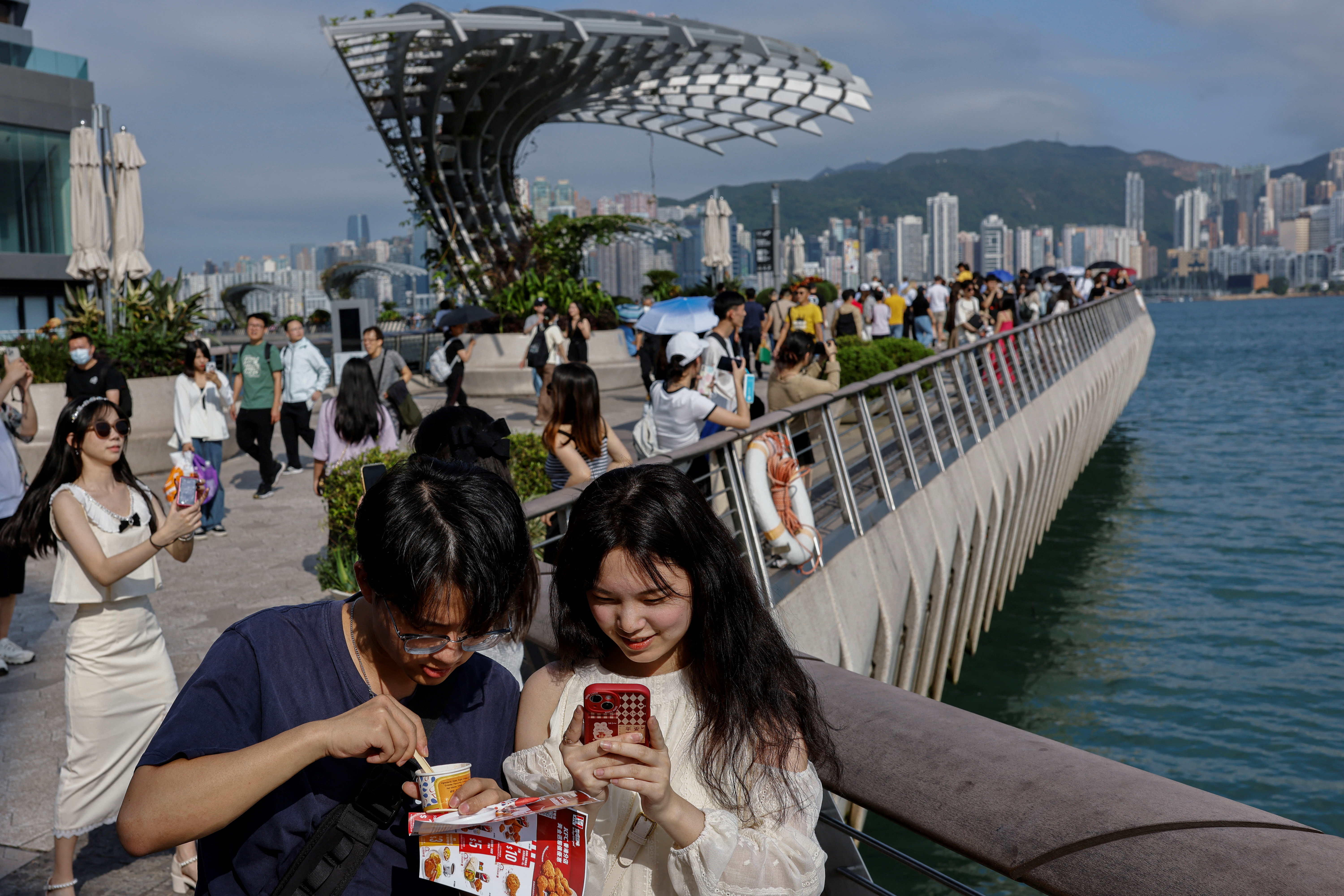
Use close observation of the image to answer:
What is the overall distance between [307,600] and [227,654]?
692 cm

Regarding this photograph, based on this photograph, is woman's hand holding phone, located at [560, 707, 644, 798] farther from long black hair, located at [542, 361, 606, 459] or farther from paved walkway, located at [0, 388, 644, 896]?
long black hair, located at [542, 361, 606, 459]

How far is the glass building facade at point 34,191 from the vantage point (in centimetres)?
3169

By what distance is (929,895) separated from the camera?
25.5ft

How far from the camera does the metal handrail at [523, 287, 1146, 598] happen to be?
5383 millimetres

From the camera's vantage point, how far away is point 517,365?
22.3 m

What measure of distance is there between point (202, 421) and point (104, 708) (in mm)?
6780

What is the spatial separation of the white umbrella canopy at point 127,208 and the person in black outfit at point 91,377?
24.4 ft

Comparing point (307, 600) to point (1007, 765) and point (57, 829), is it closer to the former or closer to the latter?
point (57, 829)

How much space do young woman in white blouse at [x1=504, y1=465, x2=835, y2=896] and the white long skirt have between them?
2618mm

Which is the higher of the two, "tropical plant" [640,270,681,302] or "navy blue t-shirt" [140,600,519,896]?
"tropical plant" [640,270,681,302]

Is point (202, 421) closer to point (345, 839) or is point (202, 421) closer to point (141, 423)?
point (141, 423)

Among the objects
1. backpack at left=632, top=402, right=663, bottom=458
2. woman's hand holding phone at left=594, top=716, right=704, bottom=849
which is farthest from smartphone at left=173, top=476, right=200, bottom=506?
backpack at left=632, top=402, right=663, bottom=458

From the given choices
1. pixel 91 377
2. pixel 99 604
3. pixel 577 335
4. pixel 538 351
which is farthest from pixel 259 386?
pixel 99 604

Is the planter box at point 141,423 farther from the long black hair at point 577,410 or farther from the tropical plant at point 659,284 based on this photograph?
the tropical plant at point 659,284
